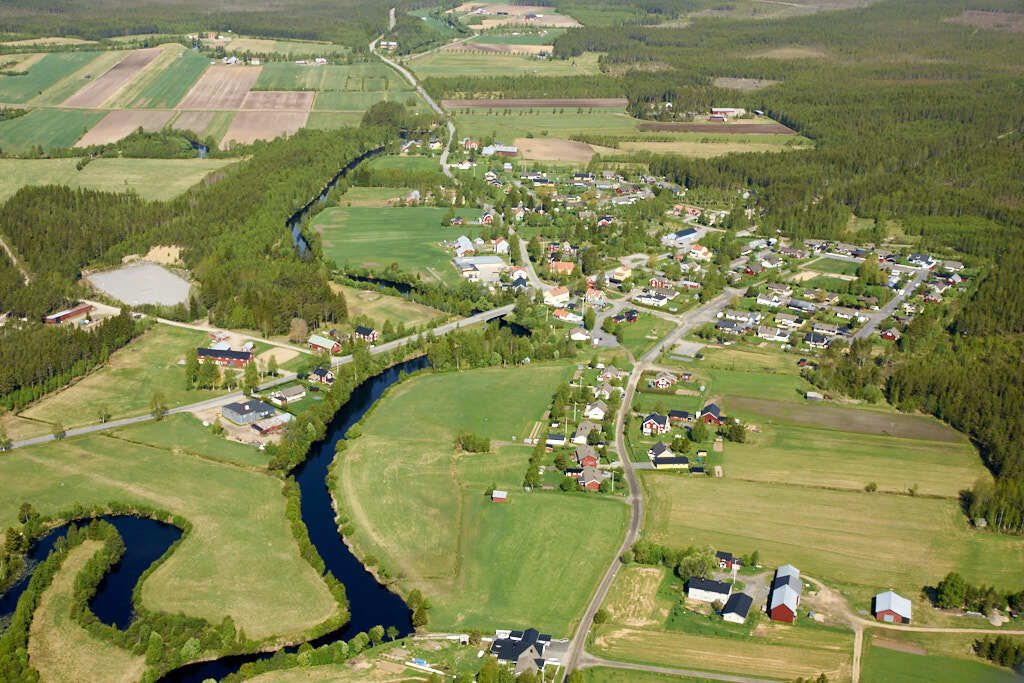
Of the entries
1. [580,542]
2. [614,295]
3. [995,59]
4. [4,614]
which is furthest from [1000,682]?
[995,59]

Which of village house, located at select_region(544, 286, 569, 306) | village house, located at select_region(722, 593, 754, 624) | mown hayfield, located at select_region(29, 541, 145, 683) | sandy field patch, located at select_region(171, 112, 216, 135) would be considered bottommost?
mown hayfield, located at select_region(29, 541, 145, 683)

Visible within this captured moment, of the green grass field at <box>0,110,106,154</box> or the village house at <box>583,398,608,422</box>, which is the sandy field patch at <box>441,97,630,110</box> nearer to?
the green grass field at <box>0,110,106,154</box>

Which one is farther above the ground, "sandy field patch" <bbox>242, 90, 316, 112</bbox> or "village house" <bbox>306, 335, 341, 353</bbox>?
"sandy field patch" <bbox>242, 90, 316, 112</bbox>

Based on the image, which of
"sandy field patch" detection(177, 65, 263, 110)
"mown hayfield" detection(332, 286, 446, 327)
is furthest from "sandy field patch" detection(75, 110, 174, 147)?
"mown hayfield" detection(332, 286, 446, 327)

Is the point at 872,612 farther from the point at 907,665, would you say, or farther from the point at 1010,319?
the point at 1010,319

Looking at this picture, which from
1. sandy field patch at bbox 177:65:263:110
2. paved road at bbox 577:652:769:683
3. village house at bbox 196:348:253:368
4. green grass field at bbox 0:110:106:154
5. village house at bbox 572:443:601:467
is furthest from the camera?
sandy field patch at bbox 177:65:263:110

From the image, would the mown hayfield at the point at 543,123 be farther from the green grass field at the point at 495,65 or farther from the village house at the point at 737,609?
the village house at the point at 737,609

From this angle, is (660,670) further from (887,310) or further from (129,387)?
(887,310)
